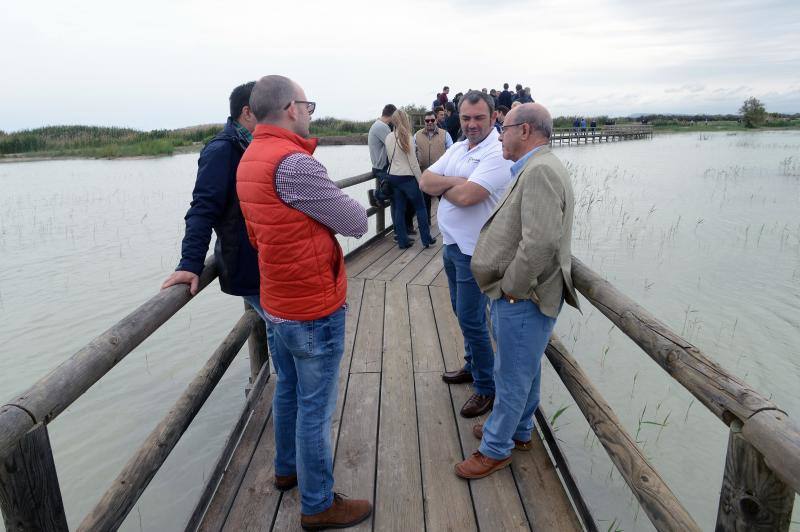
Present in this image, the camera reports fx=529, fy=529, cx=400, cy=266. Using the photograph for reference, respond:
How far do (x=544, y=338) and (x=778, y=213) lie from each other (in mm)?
11826

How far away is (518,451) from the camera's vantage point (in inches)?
108

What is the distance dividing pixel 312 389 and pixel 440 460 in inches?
38.2

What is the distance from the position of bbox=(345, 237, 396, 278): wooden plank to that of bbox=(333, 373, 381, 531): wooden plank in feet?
8.22

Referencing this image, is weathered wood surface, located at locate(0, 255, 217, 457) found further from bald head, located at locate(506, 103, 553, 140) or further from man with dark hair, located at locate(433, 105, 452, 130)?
man with dark hair, located at locate(433, 105, 452, 130)

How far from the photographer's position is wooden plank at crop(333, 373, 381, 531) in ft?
8.08

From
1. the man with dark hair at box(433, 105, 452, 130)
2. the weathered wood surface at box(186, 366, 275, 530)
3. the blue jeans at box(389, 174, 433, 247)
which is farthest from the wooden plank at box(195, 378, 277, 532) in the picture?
the man with dark hair at box(433, 105, 452, 130)

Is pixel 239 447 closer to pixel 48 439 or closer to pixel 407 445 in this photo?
pixel 407 445

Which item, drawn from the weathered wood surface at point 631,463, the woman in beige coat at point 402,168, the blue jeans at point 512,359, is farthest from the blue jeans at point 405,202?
the blue jeans at point 512,359

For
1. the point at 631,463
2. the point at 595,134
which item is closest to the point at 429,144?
the point at 631,463

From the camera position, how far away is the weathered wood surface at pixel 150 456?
5.91ft

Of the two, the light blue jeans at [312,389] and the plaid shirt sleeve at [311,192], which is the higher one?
the plaid shirt sleeve at [311,192]

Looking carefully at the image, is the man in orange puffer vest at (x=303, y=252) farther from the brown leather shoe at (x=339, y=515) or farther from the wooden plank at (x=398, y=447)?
the wooden plank at (x=398, y=447)

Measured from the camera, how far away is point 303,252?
6.03 feet

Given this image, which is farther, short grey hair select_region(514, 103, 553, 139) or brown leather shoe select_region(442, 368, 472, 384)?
brown leather shoe select_region(442, 368, 472, 384)
